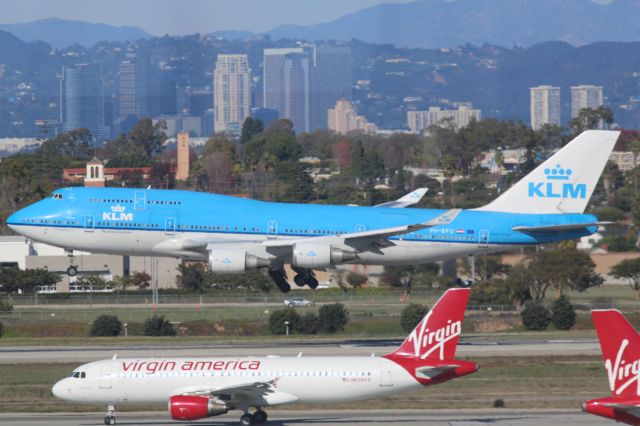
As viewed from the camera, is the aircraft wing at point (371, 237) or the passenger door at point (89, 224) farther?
the passenger door at point (89, 224)

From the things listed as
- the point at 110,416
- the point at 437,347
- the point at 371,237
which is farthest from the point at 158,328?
the point at 437,347

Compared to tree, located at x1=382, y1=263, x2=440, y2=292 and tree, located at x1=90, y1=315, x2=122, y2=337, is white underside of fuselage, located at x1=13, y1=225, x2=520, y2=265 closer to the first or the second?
tree, located at x1=90, y1=315, x2=122, y2=337

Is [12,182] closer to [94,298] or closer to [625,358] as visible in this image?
[94,298]

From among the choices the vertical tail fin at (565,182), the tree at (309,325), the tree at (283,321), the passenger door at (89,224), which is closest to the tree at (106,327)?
the tree at (283,321)

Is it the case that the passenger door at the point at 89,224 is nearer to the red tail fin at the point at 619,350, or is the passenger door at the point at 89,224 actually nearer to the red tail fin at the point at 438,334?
the red tail fin at the point at 438,334

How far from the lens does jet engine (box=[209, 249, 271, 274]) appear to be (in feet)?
207

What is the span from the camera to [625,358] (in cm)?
3378

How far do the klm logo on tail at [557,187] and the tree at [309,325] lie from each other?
17.4m

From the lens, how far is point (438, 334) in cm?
4659

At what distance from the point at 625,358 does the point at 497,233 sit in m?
32.2

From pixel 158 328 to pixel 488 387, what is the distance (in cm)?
2889

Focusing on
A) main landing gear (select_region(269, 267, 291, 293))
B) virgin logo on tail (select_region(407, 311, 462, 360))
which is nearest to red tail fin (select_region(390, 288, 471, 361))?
virgin logo on tail (select_region(407, 311, 462, 360))

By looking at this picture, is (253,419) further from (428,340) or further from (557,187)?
(557,187)

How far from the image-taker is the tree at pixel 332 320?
257 ft
